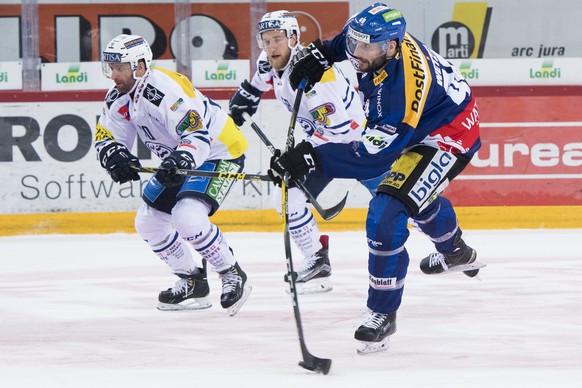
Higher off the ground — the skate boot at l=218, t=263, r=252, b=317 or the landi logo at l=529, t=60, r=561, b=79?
the landi logo at l=529, t=60, r=561, b=79

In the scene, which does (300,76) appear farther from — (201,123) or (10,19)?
(10,19)

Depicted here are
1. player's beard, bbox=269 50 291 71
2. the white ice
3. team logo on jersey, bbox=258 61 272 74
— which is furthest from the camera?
team logo on jersey, bbox=258 61 272 74

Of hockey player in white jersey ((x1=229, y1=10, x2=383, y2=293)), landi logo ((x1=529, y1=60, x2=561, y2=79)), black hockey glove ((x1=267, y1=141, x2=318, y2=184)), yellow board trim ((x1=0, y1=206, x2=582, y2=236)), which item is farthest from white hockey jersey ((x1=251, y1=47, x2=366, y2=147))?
landi logo ((x1=529, y1=60, x2=561, y2=79))

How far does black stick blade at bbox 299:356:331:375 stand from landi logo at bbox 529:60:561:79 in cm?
509

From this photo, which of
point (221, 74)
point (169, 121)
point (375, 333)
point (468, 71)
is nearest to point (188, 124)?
point (169, 121)

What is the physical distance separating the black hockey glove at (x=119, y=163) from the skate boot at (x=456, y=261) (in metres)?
1.43

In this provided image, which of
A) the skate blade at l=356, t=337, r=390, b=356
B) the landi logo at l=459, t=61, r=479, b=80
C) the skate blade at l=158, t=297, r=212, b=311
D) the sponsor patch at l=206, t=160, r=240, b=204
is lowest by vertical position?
the skate blade at l=158, t=297, r=212, b=311

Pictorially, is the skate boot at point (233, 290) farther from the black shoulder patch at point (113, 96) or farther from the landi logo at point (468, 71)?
the landi logo at point (468, 71)

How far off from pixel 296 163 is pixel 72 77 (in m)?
4.74

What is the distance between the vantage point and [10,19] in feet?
27.5

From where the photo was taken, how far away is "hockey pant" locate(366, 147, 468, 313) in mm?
3857

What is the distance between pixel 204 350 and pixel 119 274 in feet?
7.16

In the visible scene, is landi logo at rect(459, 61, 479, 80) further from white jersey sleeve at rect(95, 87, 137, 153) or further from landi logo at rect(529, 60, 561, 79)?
white jersey sleeve at rect(95, 87, 137, 153)

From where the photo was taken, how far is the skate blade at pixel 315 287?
5.25 m
